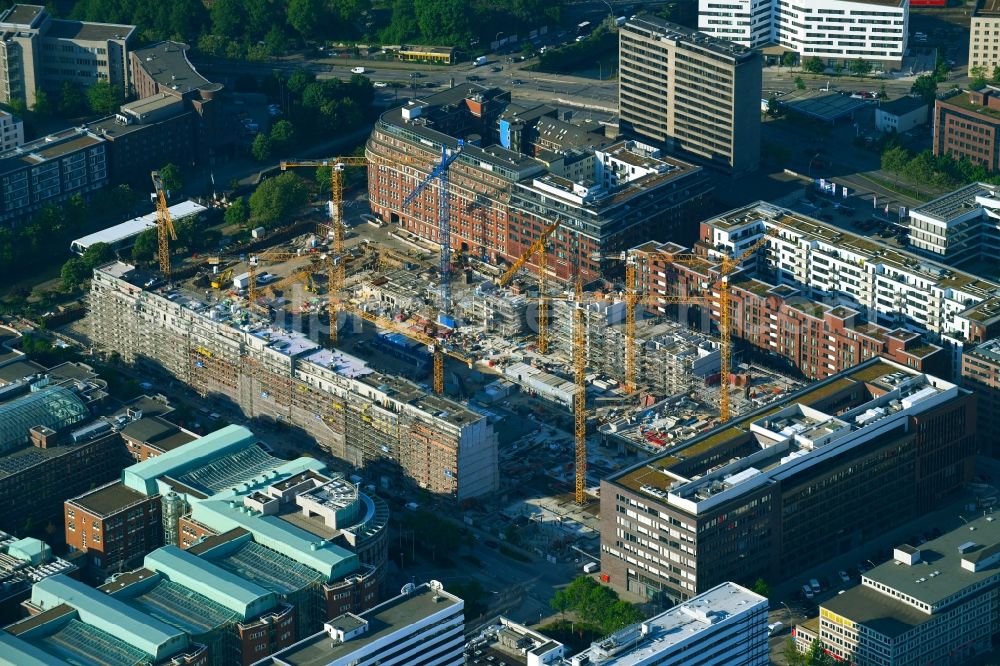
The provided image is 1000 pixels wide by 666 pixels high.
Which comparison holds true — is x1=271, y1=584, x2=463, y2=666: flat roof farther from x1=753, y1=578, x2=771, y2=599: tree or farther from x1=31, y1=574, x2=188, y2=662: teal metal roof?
x1=753, y1=578, x2=771, y2=599: tree

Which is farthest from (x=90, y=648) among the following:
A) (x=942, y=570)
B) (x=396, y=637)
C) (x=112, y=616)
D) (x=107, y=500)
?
(x=942, y=570)

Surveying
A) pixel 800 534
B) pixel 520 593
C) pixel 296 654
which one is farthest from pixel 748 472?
pixel 296 654

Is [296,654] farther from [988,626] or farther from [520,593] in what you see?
[988,626]

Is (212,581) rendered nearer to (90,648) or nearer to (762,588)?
(90,648)

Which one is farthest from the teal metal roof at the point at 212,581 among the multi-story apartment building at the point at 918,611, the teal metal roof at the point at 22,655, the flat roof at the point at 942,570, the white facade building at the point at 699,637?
the flat roof at the point at 942,570

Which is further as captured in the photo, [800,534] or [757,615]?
[800,534]
